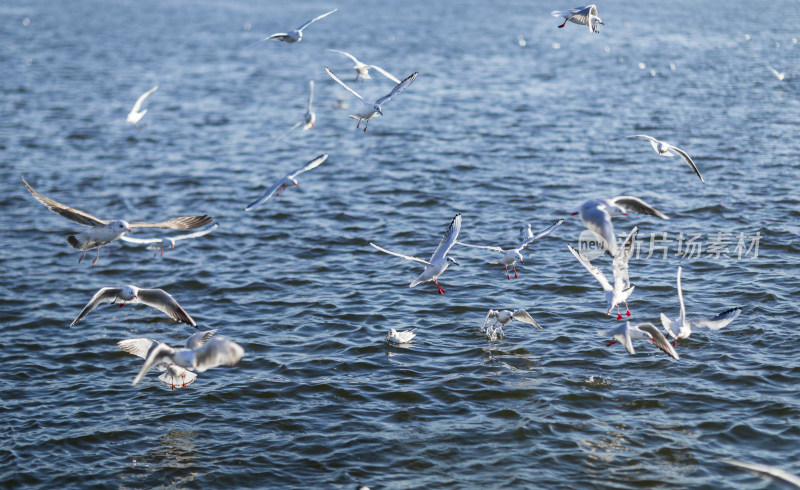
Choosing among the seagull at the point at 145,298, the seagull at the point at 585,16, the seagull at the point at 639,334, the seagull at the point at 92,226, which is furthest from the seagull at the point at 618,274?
the seagull at the point at 92,226

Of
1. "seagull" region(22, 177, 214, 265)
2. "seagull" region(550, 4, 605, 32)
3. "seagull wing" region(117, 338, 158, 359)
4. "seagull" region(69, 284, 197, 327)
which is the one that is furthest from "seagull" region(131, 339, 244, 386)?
"seagull" region(550, 4, 605, 32)

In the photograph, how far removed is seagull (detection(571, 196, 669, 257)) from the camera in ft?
44.0

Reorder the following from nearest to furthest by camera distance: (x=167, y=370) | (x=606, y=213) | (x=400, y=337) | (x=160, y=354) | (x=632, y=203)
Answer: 1. (x=160, y=354)
2. (x=606, y=213)
3. (x=632, y=203)
4. (x=167, y=370)
5. (x=400, y=337)

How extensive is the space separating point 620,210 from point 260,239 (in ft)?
41.0

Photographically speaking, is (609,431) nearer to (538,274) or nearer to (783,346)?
(783,346)

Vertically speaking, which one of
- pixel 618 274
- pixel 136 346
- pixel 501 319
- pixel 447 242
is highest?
pixel 447 242

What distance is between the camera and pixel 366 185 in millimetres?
28359

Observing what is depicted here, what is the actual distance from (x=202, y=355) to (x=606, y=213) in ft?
21.9

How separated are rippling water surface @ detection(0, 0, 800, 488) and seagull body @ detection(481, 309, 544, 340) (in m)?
0.42

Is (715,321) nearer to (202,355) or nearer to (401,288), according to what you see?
(401,288)

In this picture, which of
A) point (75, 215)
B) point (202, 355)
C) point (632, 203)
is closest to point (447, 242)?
point (632, 203)

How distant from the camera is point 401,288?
20422 mm

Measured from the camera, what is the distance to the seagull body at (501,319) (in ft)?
55.3

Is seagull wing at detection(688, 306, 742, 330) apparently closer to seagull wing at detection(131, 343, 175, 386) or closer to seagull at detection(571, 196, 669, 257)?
seagull at detection(571, 196, 669, 257)
